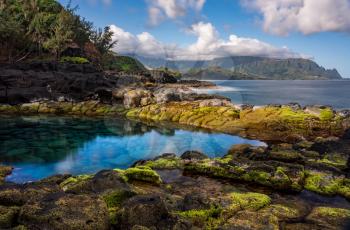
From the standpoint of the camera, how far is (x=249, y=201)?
1628cm

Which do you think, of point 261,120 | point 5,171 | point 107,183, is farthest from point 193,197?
point 261,120

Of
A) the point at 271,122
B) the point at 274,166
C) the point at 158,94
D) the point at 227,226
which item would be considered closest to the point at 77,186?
the point at 227,226

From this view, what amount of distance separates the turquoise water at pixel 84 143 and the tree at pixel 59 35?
151 ft

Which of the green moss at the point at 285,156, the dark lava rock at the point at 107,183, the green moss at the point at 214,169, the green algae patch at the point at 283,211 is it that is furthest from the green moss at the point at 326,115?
the dark lava rock at the point at 107,183

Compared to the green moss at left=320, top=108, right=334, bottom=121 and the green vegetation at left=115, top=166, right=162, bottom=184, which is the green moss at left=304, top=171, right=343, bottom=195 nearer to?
the green vegetation at left=115, top=166, right=162, bottom=184

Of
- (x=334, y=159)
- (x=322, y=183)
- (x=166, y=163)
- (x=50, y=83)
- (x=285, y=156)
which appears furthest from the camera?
(x=50, y=83)

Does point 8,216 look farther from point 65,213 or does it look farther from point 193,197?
point 193,197

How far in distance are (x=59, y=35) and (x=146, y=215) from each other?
9955 cm

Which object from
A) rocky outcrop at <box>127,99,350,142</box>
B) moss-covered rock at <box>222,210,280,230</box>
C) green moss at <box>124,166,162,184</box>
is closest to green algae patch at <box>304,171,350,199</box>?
moss-covered rock at <box>222,210,280,230</box>

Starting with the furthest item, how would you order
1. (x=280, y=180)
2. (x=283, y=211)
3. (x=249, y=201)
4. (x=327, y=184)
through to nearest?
(x=327, y=184)
(x=280, y=180)
(x=249, y=201)
(x=283, y=211)

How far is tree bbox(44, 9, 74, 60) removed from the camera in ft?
330

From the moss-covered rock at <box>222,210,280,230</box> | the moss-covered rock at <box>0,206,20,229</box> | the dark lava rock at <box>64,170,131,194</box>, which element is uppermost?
the moss-covered rock at <box>0,206,20,229</box>

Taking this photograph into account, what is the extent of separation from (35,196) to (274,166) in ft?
52.9

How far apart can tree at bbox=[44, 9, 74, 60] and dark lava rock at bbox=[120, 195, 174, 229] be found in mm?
98008
